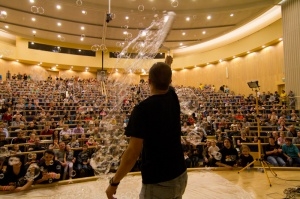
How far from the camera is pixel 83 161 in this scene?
19.5ft

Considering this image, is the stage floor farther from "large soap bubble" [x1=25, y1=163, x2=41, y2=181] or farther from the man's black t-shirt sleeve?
the man's black t-shirt sleeve

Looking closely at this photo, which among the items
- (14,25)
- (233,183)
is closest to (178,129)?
(233,183)

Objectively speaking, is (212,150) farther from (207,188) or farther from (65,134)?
(65,134)

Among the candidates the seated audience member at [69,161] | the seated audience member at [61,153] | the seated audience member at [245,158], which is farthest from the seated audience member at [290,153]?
the seated audience member at [61,153]

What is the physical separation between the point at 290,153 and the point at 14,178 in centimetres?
661

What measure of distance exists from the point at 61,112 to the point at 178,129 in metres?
11.3

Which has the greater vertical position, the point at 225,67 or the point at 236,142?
the point at 225,67

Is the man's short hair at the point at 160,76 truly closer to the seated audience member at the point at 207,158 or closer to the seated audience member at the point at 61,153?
the seated audience member at the point at 61,153

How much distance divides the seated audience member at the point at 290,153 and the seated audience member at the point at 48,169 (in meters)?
5.71

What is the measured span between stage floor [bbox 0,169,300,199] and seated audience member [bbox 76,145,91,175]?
0.61 meters

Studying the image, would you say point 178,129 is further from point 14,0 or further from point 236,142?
point 14,0

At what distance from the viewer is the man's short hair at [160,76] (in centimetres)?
160

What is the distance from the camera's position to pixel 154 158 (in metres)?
1.50

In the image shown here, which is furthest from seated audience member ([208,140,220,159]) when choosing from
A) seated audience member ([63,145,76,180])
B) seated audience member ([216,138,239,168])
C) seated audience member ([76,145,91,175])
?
seated audience member ([63,145,76,180])
